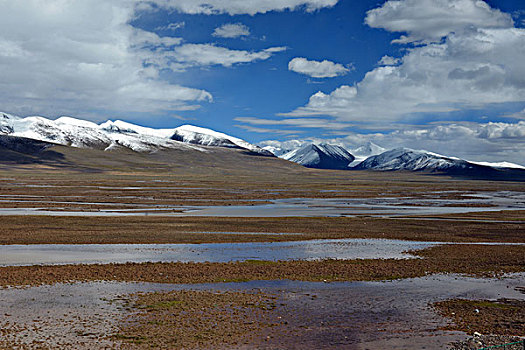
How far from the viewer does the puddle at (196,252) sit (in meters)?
29.8

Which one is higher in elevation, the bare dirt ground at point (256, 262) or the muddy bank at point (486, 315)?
the muddy bank at point (486, 315)

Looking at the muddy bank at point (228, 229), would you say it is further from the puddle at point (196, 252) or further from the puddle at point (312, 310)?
the puddle at point (312, 310)

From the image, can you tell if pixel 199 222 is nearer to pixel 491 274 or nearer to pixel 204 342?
pixel 491 274

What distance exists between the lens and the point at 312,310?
780 inches

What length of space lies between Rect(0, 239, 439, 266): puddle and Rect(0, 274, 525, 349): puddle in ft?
21.9

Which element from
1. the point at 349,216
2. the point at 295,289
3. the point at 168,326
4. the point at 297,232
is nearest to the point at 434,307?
the point at 295,289

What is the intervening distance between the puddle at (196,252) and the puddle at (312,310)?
6682 mm

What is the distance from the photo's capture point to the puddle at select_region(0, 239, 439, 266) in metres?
29.8

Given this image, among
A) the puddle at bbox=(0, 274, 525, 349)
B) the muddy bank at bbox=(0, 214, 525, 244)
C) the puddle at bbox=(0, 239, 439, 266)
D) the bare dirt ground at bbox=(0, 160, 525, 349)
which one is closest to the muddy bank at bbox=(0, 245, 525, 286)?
the bare dirt ground at bbox=(0, 160, 525, 349)

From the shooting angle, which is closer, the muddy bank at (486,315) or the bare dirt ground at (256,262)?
the muddy bank at (486,315)

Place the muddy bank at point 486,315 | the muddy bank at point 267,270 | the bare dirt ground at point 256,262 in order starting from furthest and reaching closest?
the muddy bank at point 267,270 → the bare dirt ground at point 256,262 → the muddy bank at point 486,315

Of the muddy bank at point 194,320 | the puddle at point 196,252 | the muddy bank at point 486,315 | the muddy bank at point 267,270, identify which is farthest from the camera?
the puddle at point 196,252

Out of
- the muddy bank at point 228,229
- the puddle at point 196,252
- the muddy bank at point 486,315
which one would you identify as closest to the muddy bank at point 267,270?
the puddle at point 196,252

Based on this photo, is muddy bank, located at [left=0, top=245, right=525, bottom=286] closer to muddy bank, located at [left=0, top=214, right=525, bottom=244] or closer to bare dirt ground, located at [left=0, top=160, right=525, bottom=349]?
bare dirt ground, located at [left=0, top=160, right=525, bottom=349]
